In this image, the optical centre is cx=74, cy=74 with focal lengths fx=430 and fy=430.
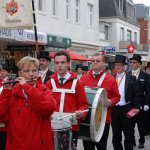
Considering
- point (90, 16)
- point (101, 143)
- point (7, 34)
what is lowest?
point (101, 143)

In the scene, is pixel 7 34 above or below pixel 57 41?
above

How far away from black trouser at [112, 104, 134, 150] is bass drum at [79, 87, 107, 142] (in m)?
1.17

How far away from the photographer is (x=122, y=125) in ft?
25.9

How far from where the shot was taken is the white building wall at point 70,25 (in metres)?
25.1

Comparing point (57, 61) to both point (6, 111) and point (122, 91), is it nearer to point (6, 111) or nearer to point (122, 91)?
point (6, 111)

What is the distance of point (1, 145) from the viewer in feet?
18.6

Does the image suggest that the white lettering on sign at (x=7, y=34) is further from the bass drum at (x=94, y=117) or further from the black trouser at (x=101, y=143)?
the bass drum at (x=94, y=117)

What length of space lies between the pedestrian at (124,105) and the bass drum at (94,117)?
46.7 inches

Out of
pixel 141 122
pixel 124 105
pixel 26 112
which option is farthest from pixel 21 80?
pixel 141 122

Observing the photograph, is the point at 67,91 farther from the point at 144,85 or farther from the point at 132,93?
the point at 144,85

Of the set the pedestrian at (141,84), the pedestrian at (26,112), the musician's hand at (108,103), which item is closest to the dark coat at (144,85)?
the pedestrian at (141,84)

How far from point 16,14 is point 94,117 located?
2.43 metres

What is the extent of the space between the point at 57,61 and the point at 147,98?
14.3 feet

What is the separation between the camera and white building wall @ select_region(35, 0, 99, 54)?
2514 centimetres
